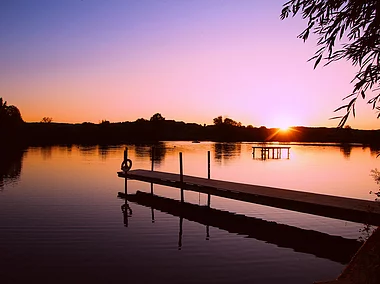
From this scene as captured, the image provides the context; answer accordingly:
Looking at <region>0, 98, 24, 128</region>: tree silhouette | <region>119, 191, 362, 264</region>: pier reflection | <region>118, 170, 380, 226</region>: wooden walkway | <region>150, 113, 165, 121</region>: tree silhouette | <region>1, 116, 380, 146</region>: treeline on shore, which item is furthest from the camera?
<region>150, 113, 165, 121</region>: tree silhouette

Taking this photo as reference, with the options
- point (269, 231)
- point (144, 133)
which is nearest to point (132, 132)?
point (144, 133)

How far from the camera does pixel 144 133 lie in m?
131

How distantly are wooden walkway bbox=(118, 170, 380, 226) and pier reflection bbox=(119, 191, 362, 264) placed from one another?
0.80 metres

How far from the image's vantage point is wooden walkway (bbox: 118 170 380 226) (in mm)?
11781

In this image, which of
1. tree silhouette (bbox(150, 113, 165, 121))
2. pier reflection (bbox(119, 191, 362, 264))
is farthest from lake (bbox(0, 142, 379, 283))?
tree silhouette (bbox(150, 113, 165, 121))

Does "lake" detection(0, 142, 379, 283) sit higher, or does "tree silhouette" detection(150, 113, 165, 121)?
"tree silhouette" detection(150, 113, 165, 121)

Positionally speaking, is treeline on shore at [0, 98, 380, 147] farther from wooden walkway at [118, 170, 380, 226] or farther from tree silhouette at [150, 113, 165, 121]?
wooden walkway at [118, 170, 380, 226]

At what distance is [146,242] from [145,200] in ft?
25.5

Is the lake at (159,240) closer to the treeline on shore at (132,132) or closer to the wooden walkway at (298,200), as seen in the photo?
the wooden walkway at (298,200)

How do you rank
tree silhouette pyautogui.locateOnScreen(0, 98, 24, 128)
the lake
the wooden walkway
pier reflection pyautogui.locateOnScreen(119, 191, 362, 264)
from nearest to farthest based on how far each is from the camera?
the lake < pier reflection pyautogui.locateOnScreen(119, 191, 362, 264) < the wooden walkway < tree silhouette pyautogui.locateOnScreen(0, 98, 24, 128)

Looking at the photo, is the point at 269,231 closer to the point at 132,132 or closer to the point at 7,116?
the point at 7,116

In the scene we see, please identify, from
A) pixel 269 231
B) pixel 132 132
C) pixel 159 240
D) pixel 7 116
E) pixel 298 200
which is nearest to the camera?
pixel 159 240

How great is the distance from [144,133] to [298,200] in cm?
11871

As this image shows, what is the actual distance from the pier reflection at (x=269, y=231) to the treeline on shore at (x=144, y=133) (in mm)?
69892
